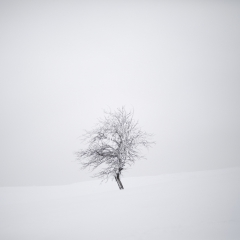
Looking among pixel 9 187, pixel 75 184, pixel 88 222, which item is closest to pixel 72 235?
pixel 88 222

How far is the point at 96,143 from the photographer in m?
15.5

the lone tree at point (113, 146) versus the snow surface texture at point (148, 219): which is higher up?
the lone tree at point (113, 146)

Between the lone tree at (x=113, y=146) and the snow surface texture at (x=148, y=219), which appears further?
the lone tree at (x=113, y=146)

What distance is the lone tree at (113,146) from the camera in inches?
597

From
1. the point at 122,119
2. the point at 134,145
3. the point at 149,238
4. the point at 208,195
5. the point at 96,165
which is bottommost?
the point at 149,238

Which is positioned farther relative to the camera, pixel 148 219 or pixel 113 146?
pixel 113 146

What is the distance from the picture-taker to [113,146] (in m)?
15.5

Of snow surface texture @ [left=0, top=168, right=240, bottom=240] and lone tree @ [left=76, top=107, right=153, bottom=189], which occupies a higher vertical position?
lone tree @ [left=76, top=107, right=153, bottom=189]

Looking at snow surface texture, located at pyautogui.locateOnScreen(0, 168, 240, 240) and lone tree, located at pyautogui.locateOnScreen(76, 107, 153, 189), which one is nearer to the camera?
snow surface texture, located at pyautogui.locateOnScreen(0, 168, 240, 240)

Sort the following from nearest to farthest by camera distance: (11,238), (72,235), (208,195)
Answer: (72,235) → (11,238) → (208,195)

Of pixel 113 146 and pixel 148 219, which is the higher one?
pixel 113 146

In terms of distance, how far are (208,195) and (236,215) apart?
7.72 feet

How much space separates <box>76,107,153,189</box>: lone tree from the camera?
1516 centimetres

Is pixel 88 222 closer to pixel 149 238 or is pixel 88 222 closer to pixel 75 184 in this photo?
pixel 149 238
